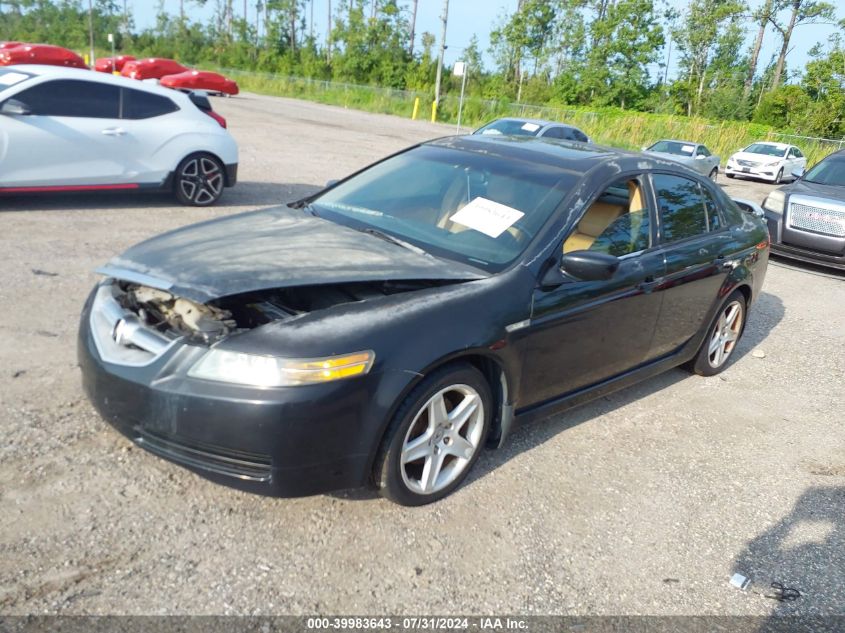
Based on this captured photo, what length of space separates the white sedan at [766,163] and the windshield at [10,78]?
72.0ft

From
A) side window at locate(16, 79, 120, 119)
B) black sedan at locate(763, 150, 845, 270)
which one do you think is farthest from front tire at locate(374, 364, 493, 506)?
black sedan at locate(763, 150, 845, 270)

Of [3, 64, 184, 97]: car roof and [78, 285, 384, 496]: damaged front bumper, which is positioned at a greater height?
[3, 64, 184, 97]: car roof

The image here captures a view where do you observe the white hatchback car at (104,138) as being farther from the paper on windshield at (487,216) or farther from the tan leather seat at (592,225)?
the tan leather seat at (592,225)

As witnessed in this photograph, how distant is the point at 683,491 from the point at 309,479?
204cm

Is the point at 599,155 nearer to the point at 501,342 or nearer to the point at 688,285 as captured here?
the point at 688,285

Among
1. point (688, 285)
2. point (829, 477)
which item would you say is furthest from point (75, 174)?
point (829, 477)

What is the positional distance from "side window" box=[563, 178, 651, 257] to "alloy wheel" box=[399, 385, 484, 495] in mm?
1131

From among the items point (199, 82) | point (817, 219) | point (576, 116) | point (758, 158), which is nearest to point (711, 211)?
point (817, 219)

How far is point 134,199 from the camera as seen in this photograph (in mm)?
9289

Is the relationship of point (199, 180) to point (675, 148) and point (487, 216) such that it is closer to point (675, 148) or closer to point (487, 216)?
point (487, 216)

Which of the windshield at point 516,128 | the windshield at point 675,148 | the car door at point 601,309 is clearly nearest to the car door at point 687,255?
the car door at point 601,309

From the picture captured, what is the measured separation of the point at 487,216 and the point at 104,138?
236 inches

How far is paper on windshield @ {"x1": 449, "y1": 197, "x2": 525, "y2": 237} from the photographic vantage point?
3.74m

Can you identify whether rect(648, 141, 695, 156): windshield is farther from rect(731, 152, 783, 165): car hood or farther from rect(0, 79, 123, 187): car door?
rect(0, 79, 123, 187): car door
